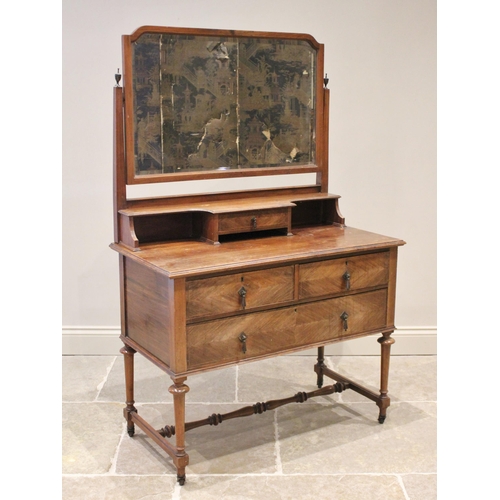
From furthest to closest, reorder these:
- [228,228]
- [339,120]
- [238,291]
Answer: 1. [339,120]
2. [228,228]
3. [238,291]

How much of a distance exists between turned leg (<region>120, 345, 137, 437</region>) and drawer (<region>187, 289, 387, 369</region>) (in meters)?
0.58

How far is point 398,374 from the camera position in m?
4.38

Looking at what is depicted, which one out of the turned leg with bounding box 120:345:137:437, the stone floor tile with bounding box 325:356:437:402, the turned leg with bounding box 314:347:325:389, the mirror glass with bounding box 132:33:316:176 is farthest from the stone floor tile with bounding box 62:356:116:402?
the mirror glass with bounding box 132:33:316:176

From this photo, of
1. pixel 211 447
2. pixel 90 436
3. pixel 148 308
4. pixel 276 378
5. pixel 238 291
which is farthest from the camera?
pixel 276 378

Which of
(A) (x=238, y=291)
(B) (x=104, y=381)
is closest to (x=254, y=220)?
(A) (x=238, y=291)

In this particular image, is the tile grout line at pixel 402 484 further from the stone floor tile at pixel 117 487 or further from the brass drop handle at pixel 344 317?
the stone floor tile at pixel 117 487

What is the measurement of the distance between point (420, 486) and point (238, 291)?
3.71 feet

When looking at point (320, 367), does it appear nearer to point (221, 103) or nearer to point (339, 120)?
point (339, 120)

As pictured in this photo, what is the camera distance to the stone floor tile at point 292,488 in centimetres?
301

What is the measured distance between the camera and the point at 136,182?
3273 millimetres

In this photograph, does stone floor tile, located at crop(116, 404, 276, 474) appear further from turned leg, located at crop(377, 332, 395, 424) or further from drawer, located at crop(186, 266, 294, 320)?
drawer, located at crop(186, 266, 294, 320)

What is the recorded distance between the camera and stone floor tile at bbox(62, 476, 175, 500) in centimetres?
301
